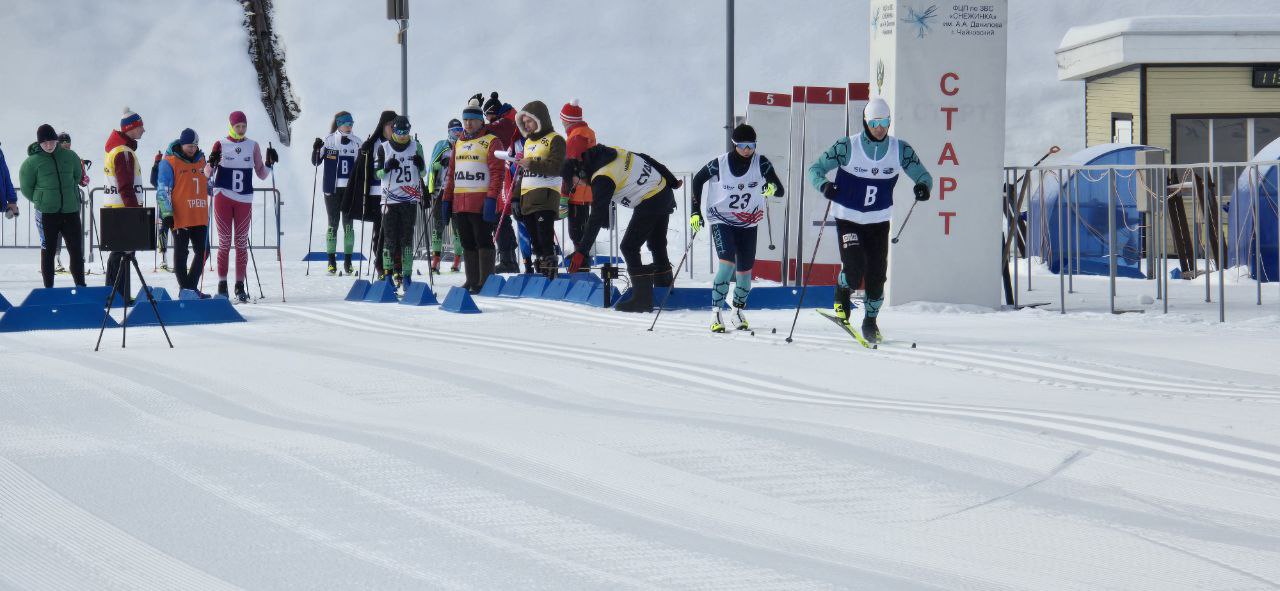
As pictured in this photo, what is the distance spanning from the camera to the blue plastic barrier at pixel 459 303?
13484 mm

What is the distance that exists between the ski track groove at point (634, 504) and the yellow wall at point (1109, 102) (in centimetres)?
2395

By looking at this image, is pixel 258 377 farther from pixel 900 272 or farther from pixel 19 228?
pixel 19 228

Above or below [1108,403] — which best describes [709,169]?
above

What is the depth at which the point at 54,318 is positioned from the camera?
11.7 metres

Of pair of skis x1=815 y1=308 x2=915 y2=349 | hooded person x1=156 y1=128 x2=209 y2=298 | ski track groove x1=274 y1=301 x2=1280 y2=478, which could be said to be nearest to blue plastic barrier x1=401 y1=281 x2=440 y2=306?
hooded person x1=156 y1=128 x2=209 y2=298

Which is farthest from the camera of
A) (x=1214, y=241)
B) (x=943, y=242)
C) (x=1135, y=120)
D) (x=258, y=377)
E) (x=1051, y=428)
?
(x=1135, y=120)

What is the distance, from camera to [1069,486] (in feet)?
17.7

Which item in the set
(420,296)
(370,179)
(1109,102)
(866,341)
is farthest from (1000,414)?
(1109,102)

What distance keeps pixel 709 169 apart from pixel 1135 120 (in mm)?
18816

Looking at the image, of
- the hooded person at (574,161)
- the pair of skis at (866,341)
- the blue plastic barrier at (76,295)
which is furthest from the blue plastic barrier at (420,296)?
the pair of skis at (866,341)

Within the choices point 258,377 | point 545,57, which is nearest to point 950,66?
point 258,377

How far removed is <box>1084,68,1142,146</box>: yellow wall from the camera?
28.0 metres

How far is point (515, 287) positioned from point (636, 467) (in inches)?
392

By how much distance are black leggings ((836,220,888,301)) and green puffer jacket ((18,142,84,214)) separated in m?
8.43
